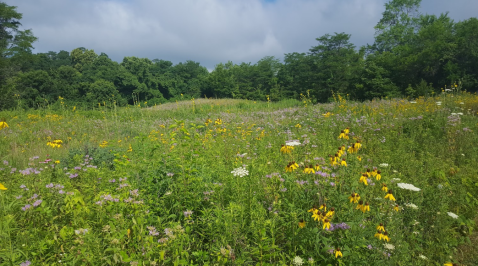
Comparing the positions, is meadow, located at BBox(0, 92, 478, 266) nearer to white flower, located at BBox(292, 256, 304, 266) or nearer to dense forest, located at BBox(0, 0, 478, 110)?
white flower, located at BBox(292, 256, 304, 266)

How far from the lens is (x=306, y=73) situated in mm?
24391

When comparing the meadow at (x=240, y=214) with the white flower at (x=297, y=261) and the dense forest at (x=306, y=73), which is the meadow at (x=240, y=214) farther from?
the dense forest at (x=306, y=73)

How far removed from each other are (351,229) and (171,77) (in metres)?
39.9

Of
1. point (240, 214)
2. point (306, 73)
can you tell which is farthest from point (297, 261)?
point (306, 73)

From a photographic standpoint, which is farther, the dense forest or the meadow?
the dense forest

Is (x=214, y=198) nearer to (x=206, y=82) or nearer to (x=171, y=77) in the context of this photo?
(x=206, y=82)

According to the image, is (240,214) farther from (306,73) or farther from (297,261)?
(306,73)

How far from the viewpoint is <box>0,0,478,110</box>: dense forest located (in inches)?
545

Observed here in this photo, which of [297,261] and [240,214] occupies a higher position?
[240,214]

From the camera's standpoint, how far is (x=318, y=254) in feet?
5.22

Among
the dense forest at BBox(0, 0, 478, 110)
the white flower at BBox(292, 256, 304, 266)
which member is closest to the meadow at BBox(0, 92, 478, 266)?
the white flower at BBox(292, 256, 304, 266)

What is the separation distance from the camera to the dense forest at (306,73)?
13.9 metres

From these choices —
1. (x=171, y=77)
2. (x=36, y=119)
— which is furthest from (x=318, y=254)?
(x=171, y=77)

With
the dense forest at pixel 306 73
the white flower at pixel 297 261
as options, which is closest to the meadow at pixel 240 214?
the white flower at pixel 297 261
